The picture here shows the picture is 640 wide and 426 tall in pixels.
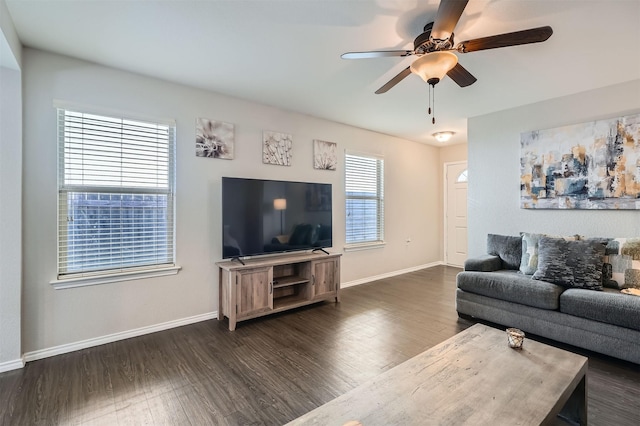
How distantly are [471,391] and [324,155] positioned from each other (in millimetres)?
3482

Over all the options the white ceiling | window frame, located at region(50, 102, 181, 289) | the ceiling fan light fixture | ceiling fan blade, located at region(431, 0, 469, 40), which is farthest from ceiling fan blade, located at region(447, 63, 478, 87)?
window frame, located at region(50, 102, 181, 289)

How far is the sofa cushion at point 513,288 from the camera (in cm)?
264

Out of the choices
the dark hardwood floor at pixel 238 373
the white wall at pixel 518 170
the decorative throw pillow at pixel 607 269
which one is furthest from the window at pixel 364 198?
the decorative throw pillow at pixel 607 269

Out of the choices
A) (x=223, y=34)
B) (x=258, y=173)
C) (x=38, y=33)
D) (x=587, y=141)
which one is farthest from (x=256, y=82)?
(x=587, y=141)

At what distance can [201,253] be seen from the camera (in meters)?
3.26

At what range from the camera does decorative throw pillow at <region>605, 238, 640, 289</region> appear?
262 centimetres

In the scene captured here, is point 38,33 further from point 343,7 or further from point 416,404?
point 416,404

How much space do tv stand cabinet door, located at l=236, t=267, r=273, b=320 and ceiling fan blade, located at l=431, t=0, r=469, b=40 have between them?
2.60 metres

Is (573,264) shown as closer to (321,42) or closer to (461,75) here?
(461,75)

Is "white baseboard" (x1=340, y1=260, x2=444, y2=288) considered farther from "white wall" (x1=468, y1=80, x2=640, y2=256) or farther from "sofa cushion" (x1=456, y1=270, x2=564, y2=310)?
"sofa cushion" (x1=456, y1=270, x2=564, y2=310)

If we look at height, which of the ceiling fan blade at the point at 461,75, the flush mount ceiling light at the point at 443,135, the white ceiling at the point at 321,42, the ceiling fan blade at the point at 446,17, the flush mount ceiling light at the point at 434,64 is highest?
the white ceiling at the point at 321,42

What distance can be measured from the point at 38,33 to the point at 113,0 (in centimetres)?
89

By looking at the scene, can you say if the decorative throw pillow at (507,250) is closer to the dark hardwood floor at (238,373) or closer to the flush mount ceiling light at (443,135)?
the dark hardwood floor at (238,373)

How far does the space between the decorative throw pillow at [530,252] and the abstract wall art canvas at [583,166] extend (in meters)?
0.58
